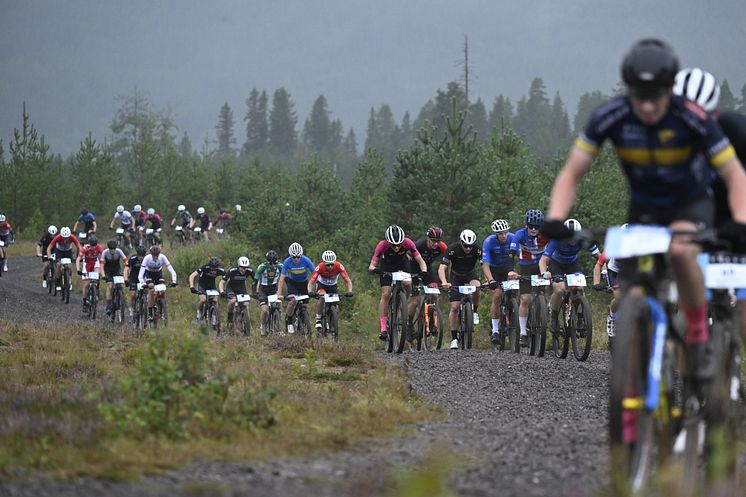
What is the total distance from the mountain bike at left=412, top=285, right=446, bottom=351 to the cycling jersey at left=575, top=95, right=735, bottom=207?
12056 millimetres

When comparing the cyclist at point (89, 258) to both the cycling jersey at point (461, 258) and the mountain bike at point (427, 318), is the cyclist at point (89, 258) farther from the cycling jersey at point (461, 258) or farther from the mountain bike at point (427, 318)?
the cycling jersey at point (461, 258)

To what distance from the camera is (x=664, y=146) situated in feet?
15.7

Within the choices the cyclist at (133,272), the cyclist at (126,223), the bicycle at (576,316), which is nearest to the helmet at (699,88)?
the bicycle at (576,316)

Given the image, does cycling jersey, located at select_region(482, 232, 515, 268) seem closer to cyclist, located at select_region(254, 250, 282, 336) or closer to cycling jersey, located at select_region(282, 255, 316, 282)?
cycling jersey, located at select_region(282, 255, 316, 282)

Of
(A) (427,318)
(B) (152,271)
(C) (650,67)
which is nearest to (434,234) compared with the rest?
(A) (427,318)

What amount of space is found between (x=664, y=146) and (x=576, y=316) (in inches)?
422

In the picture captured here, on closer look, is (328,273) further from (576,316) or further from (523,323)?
(576,316)

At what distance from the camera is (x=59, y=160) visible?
233 ft

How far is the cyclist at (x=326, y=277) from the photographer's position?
65.7 ft

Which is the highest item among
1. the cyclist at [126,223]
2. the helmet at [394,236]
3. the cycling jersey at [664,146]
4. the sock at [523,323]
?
the cyclist at [126,223]

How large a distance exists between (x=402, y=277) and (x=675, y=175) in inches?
444

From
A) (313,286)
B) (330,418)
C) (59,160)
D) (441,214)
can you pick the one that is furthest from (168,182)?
(330,418)

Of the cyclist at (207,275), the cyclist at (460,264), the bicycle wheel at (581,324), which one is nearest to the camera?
the bicycle wheel at (581,324)

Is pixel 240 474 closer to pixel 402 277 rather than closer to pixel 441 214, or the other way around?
pixel 402 277
